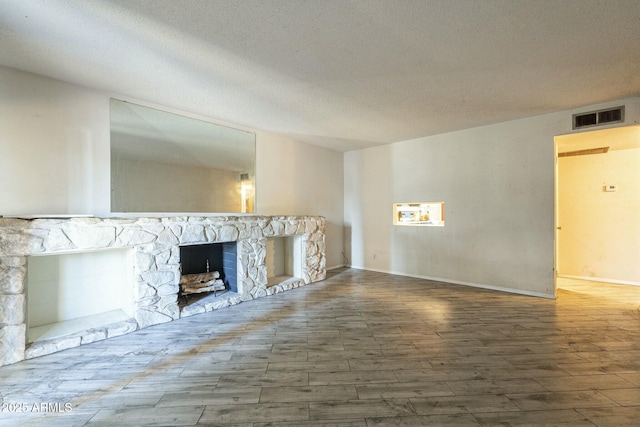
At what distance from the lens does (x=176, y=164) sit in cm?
364

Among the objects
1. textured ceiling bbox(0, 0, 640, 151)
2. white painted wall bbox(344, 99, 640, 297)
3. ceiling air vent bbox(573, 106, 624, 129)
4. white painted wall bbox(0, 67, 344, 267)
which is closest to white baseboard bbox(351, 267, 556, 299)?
white painted wall bbox(344, 99, 640, 297)

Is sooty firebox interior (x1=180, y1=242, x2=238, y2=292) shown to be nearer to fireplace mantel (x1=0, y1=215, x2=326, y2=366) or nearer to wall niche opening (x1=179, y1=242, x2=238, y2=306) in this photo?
wall niche opening (x1=179, y1=242, x2=238, y2=306)

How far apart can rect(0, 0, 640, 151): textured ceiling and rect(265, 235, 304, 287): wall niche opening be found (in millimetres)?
2293

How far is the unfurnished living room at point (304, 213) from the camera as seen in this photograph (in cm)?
184

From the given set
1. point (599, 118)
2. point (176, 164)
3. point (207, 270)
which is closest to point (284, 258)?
point (207, 270)

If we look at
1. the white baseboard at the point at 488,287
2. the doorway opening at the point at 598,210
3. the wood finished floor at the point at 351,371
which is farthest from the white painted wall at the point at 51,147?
the doorway opening at the point at 598,210

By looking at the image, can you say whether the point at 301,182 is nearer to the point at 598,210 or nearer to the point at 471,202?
the point at 471,202

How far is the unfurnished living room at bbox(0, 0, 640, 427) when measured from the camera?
1839mm

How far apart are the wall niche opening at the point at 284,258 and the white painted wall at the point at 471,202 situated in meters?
1.75

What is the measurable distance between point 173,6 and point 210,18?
0.77 feet

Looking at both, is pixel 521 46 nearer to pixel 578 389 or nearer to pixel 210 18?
pixel 210 18

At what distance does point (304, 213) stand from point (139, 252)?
2.99m

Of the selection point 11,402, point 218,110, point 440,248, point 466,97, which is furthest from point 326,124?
point 11,402

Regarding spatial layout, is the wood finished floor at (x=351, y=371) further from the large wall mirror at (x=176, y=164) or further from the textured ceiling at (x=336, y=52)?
the textured ceiling at (x=336, y=52)
